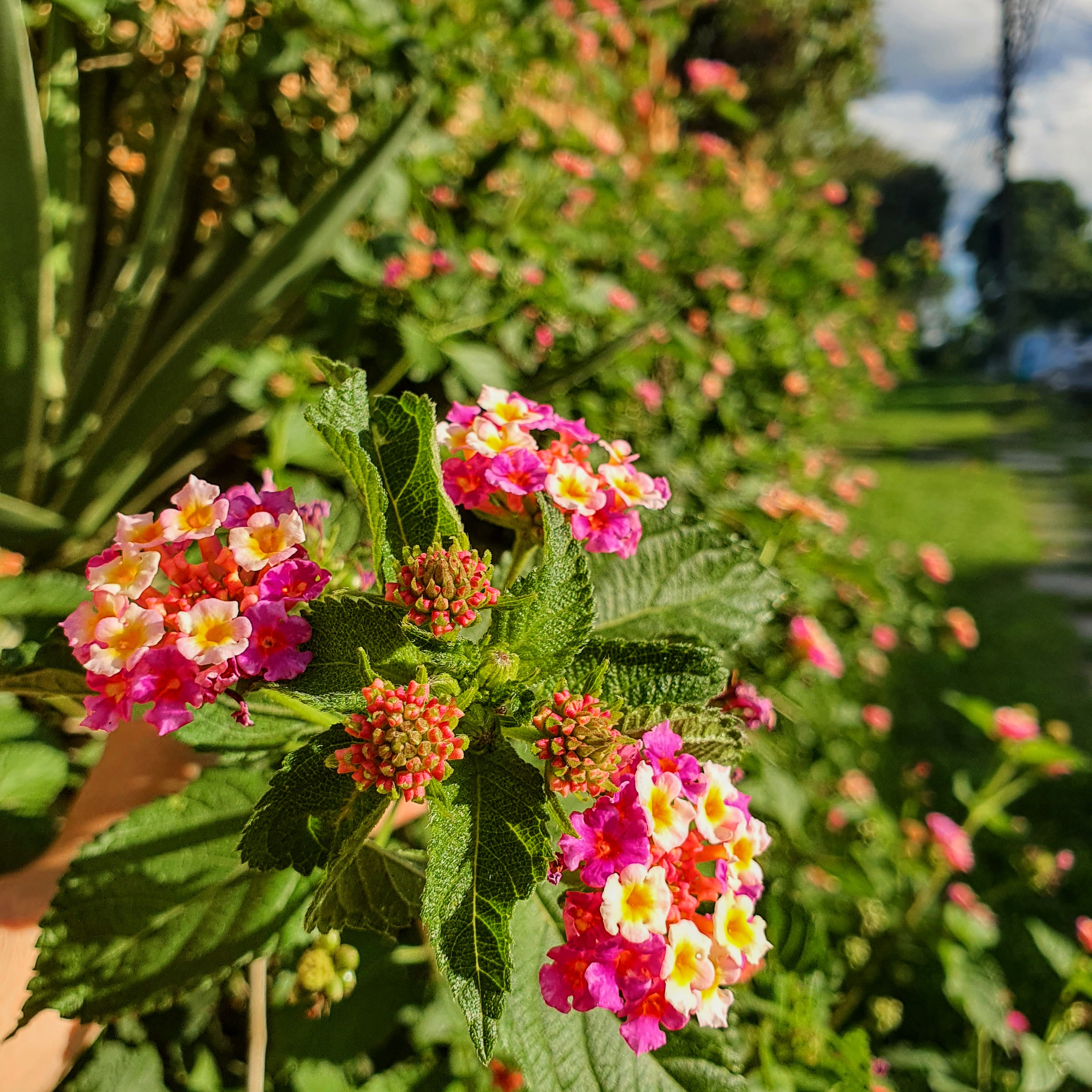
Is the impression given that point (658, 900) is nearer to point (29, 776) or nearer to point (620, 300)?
point (29, 776)

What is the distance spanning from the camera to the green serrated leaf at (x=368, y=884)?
0.40 meters

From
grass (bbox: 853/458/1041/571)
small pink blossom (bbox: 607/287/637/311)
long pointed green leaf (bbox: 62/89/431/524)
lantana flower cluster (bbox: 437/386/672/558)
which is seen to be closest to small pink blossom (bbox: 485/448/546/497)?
lantana flower cluster (bbox: 437/386/672/558)

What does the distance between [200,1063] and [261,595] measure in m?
0.53

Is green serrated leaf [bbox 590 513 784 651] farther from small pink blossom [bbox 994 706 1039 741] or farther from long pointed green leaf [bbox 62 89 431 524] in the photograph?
small pink blossom [bbox 994 706 1039 741]

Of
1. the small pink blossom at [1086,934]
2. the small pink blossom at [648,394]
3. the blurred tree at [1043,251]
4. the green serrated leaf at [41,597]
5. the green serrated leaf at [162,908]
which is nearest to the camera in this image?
the green serrated leaf at [162,908]

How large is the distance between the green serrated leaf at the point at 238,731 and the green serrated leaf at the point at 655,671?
190mm

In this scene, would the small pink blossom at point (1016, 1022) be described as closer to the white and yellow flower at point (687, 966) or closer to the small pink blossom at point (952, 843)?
the small pink blossom at point (952, 843)

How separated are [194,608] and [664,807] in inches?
10.5

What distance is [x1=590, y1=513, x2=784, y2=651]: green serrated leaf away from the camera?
59cm

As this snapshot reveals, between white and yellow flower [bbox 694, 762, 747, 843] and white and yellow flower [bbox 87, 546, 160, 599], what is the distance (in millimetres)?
319

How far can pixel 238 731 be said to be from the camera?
0.48 m

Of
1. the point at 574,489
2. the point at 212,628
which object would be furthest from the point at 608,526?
the point at 212,628

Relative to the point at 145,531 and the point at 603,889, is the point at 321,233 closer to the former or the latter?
the point at 145,531

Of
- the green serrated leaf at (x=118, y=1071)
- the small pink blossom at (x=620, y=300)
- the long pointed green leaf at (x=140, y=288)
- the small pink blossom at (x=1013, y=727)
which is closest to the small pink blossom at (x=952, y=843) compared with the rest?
the small pink blossom at (x=1013, y=727)
